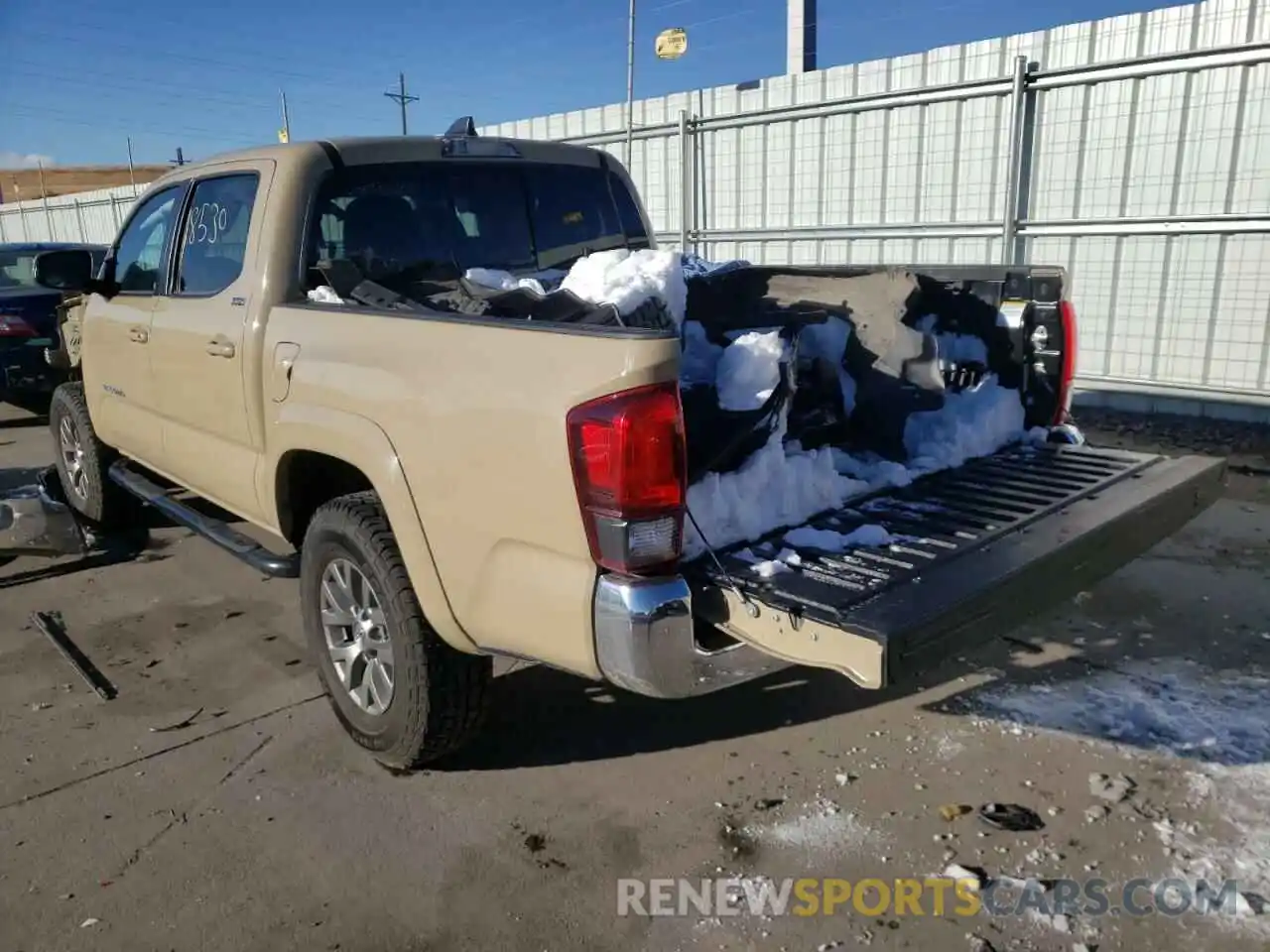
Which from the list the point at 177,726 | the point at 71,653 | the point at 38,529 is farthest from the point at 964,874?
the point at 38,529

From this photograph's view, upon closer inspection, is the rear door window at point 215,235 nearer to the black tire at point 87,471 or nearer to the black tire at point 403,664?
the black tire at point 403,664

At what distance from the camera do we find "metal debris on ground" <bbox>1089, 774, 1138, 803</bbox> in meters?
2.97

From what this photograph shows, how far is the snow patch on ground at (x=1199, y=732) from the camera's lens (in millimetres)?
2664

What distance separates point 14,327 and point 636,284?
7.97 metres

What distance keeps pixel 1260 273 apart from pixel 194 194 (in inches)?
278

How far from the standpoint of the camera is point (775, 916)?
251 centimetres

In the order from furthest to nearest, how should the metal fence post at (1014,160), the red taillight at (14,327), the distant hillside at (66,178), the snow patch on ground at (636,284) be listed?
the distant hillside at (66,178)
the red taillight at (14,327)
the metal fence post at (1014,160)
the snow patch on ground at (636,284)

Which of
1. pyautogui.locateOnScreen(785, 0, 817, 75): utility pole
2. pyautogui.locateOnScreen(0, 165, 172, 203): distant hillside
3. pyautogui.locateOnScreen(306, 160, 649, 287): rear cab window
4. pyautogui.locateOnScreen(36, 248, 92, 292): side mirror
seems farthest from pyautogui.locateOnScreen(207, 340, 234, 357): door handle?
pyautogui.locateOnScreen(0, 165, 172, 203): distant hillside

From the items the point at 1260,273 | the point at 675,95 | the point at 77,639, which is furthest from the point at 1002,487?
the point at 675,95

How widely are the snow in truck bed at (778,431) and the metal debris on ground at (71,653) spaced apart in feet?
7.38

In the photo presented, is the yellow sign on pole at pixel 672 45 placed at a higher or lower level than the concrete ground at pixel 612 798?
Result: higher

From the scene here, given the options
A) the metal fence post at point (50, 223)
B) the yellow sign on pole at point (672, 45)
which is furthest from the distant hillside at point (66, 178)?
the yellow sign on pole at point (672, 45)

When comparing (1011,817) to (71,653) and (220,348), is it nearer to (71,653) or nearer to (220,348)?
(220,348)

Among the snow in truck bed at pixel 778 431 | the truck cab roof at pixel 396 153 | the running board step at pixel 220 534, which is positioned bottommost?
the running board step at pixel 220 534
